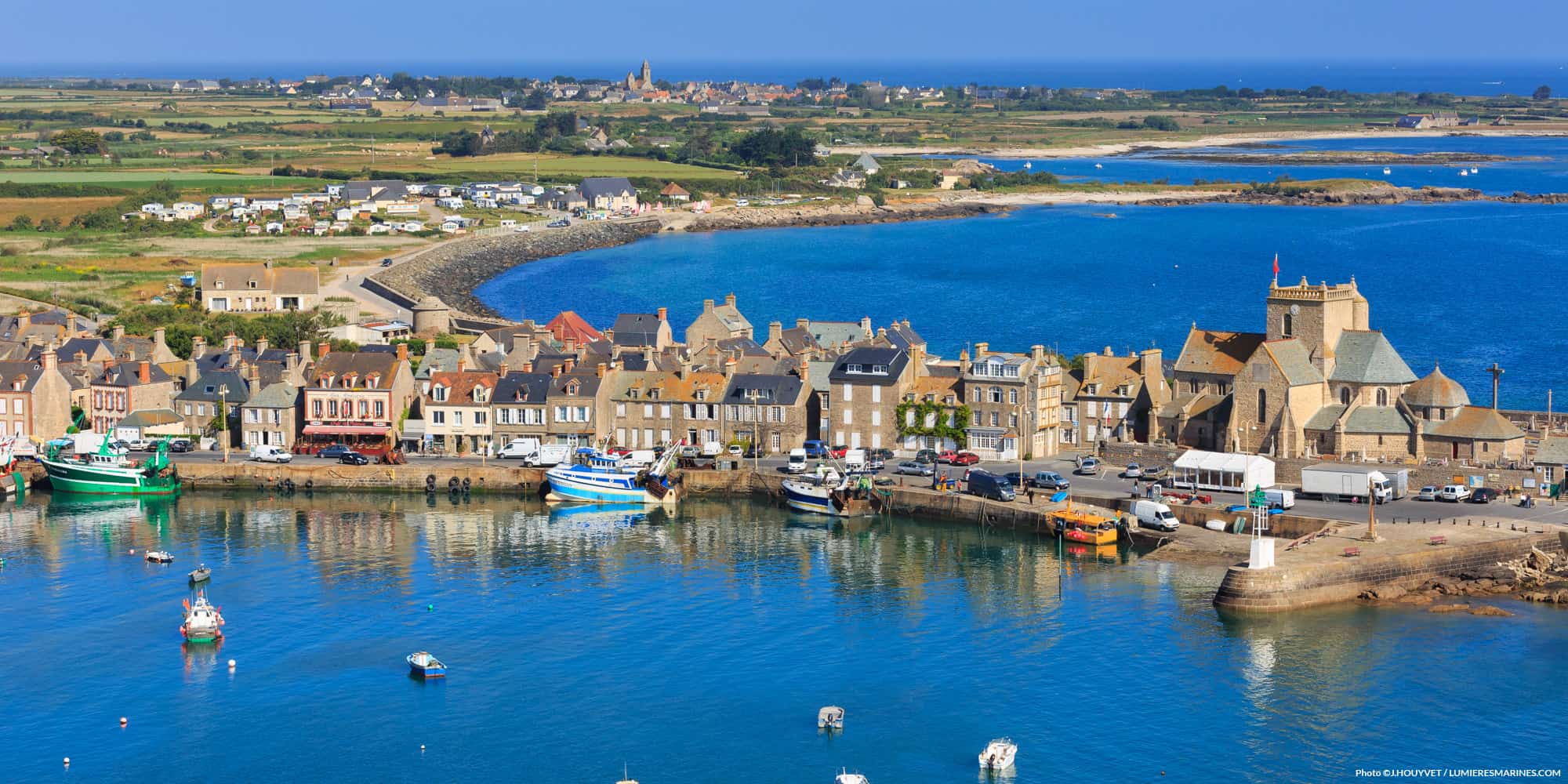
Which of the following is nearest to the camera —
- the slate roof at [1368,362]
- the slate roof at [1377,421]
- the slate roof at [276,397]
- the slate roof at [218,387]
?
the slate roof at [1377,421]

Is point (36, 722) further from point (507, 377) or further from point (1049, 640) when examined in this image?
point (507, 377)

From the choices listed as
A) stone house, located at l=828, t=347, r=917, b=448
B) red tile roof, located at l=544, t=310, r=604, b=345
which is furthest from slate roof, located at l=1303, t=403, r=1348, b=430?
red tile roof, located at l=544, t=310, r=604, b=345

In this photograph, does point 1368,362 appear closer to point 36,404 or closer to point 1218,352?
point 1218,352

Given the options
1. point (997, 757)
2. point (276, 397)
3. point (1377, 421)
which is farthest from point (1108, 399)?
point (997, 757)

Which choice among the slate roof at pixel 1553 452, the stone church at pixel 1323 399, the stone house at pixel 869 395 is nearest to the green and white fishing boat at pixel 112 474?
the stone house at pixel 869 395

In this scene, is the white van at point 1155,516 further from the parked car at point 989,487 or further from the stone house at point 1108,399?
the stone house at point 1108,399

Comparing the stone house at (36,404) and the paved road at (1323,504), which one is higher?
the stone house at (36,404)
